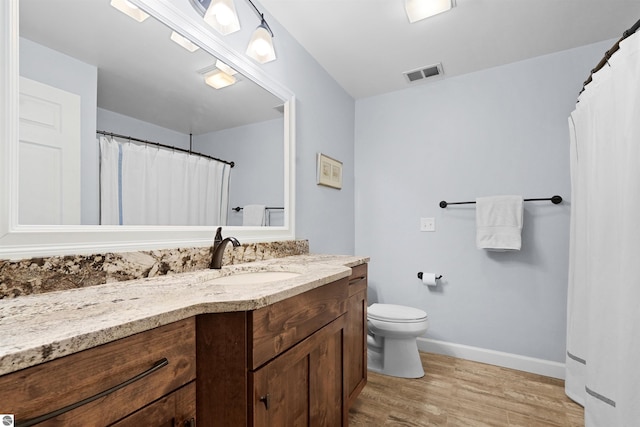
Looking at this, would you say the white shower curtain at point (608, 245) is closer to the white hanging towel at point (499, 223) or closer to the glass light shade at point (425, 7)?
the white hanging towel at point (499, 223)

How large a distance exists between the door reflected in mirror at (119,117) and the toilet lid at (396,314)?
45.1 inches

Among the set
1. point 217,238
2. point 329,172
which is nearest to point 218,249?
point 217,238

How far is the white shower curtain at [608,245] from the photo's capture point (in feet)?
3.60

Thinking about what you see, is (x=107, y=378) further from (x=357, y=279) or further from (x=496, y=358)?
(x=496, y=358)

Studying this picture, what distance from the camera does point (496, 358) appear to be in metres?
2.30

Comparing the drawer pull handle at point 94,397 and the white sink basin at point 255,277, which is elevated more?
the white sink basin at point 255,277

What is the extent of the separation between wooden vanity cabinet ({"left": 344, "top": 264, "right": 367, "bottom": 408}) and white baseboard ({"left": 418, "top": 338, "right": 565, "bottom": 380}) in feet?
3.28

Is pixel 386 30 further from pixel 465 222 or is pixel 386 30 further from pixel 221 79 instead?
pixel 465 222

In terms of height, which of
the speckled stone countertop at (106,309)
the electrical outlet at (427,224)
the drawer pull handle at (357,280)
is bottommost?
the drawer pull handle at (357,280)

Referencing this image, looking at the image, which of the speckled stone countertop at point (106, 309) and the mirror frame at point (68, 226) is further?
the mirror frame at point (68, 226)

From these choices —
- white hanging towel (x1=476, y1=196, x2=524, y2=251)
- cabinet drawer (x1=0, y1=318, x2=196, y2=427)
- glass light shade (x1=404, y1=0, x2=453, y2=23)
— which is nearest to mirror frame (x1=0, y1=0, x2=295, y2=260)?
cabinet drawer (x1=0, y1=318, x2=196, y2=427)

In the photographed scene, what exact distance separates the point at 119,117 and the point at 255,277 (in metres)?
0.82

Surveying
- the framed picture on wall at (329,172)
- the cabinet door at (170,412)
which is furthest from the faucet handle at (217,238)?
the framed picture on wall at (329,172)

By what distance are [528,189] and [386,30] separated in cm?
155
